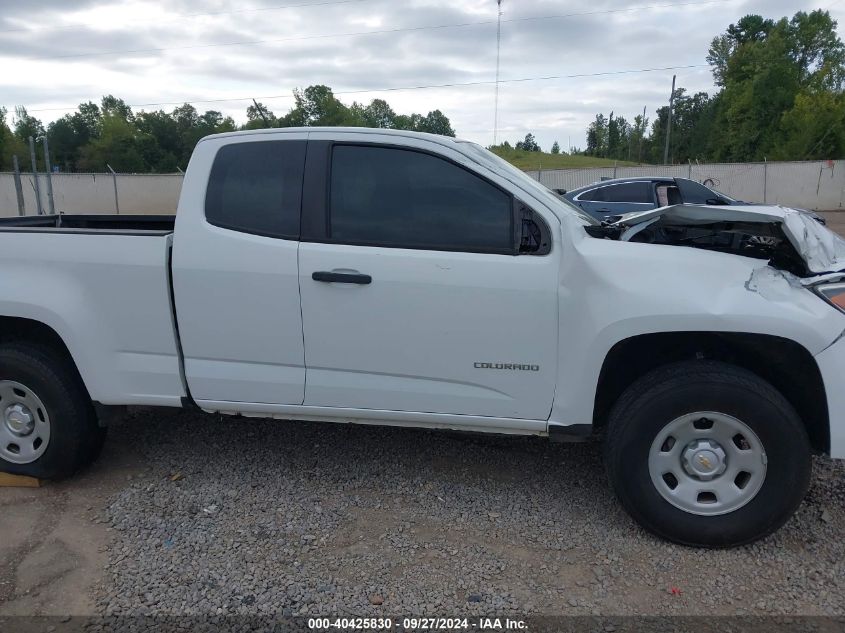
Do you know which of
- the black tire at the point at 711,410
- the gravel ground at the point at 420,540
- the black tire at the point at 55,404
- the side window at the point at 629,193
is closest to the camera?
the gravel ground at the point at 420,540

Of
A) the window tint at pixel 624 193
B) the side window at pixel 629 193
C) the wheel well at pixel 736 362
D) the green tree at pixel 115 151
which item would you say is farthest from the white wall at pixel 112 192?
the green tree at pixel 115 151

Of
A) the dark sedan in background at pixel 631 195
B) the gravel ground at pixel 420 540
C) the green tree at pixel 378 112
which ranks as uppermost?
the green tree at pixel 378 112

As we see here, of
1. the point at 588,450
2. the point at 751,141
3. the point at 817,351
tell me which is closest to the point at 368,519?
the point at 588,450

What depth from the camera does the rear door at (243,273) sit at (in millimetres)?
3254

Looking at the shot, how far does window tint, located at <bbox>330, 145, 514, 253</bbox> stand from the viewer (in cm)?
314

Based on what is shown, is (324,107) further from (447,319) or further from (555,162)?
(447,319)

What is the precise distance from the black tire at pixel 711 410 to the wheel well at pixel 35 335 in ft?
9.81

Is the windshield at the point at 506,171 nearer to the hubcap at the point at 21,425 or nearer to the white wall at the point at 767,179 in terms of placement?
the hubcap at the point at 21,425

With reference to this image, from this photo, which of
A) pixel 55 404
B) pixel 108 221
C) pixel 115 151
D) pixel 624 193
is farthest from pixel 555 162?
pixel 55 404

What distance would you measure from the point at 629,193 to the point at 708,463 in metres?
11.6

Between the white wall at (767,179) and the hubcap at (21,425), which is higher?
the white wall at (767,179)

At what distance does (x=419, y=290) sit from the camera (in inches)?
122

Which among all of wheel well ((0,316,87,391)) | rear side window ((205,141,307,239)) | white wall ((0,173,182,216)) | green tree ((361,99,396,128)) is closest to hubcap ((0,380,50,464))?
wheel well ((0,316,87,391))

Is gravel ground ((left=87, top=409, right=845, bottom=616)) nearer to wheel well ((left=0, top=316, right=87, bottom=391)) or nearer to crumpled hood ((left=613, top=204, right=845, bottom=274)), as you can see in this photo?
wheel well ((left=0, top=316, right=87, bottom=391))
